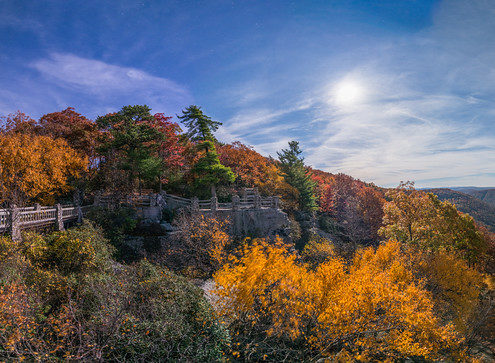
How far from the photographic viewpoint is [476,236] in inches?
837

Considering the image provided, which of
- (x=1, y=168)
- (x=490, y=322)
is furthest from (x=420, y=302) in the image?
(x=1, y=168)

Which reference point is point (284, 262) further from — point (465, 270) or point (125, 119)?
point (125, 119)

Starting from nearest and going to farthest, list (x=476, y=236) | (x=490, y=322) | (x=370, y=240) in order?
(x=490, y=322) → (x=476, y=236) → (x=370, y=240)

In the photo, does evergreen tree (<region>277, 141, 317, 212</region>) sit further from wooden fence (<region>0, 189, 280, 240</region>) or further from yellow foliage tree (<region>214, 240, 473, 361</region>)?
yellow foliage tree (<region>214, 240, 473, 361</region>)

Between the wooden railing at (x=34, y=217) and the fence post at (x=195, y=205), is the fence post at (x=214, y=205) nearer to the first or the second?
the fence post at (x=195, y=205)

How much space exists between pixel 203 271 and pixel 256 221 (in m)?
7.65

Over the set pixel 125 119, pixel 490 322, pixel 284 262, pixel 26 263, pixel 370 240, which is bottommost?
pixel 490 322

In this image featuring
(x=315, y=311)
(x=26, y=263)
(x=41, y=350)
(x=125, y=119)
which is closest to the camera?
(x=41, y=350)

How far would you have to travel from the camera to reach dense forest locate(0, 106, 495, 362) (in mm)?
8758

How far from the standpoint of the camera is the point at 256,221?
75.8ft

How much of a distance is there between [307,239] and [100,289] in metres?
23.5

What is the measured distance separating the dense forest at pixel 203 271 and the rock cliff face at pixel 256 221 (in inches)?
38.3

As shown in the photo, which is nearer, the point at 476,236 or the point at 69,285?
the point at 69,285

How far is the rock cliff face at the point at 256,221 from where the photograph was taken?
72.7 feet
